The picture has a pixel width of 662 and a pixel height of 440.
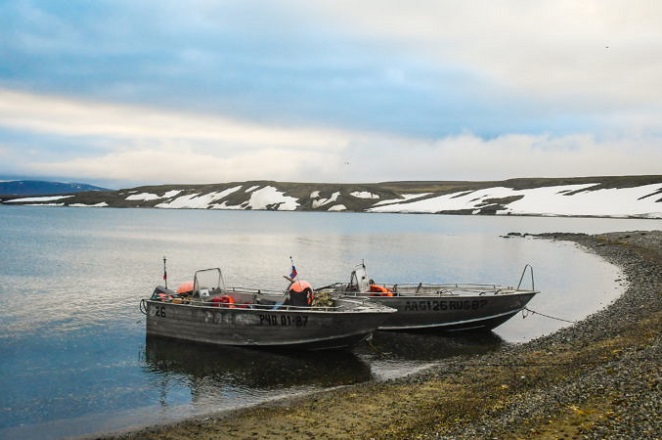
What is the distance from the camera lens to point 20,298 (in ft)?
110

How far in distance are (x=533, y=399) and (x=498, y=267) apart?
1752 inches

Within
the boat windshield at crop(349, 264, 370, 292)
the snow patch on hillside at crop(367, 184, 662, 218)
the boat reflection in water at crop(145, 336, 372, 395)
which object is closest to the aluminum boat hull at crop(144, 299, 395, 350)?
the boat reflection in water at crop(145, 336, 372, 395)

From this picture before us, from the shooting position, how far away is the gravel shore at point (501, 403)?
10.6 meters

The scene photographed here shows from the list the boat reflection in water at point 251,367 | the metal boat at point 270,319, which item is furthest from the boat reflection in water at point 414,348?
the metal boat at point 270,319

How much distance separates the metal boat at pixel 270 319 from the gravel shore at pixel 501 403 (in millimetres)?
3528

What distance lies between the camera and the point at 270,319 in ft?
70.4

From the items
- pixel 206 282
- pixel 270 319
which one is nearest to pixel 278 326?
pixel 270 319

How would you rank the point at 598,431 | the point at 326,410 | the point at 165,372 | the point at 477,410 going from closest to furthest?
the point at 598,431 → the point at 477,410 → the point at 326,410 → the point at 165,372

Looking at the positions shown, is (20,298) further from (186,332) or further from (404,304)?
(404,304)

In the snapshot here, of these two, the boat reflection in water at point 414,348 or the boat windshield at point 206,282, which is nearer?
the boat reflection in water at point 414,348

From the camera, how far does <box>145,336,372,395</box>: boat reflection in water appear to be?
18.4 m

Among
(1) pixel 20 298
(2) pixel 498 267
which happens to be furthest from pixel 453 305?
(2) pixel 498 267

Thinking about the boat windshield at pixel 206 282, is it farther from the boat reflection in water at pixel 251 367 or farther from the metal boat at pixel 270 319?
the boat reflection in water at pixel 251 367

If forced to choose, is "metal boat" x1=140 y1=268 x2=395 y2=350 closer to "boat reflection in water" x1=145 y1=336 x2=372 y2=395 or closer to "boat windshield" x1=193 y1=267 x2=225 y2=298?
"boat windshield" x1=193 y1=267 x2=225 y2=298
